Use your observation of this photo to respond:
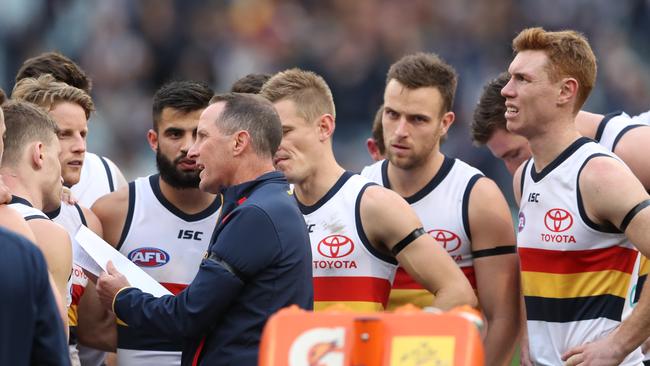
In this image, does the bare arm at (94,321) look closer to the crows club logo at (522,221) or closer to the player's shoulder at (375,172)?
the player's shoulder at (375,172)

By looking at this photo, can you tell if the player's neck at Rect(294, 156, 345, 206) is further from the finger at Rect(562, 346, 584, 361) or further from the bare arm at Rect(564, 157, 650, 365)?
the finger at Rect(562, 346, 584, 361)

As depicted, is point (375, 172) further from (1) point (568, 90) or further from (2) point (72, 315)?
(2) point (72, 315)

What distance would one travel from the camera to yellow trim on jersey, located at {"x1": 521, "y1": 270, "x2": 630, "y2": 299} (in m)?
5.71

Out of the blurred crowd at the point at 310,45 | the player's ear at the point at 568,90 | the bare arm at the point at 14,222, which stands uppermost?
the blurred crowd at the point at 310,45

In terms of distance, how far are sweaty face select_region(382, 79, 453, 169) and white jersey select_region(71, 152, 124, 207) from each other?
188 cm

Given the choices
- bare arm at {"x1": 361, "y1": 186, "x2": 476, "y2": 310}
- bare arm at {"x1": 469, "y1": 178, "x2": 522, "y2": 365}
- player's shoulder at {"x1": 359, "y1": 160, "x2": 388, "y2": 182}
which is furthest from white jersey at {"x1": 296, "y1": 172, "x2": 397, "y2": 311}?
player's shoulder at {"x1": 359, "y1": 160, "x2": 388, "y2": 182}

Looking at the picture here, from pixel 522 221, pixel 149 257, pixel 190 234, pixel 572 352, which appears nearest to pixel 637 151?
pixel 522 221

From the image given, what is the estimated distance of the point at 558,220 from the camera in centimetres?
577

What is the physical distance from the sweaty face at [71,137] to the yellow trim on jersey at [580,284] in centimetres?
258

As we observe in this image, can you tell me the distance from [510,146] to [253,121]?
89.0 inches

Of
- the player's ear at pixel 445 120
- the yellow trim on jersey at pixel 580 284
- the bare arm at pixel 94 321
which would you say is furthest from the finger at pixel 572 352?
the bare arm at pixel 94 321

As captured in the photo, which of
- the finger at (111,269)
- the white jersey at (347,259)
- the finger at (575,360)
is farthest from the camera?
the white jersey at (347,259)

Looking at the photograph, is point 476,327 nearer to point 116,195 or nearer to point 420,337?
point 420,337

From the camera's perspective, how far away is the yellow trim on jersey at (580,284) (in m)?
5.71
